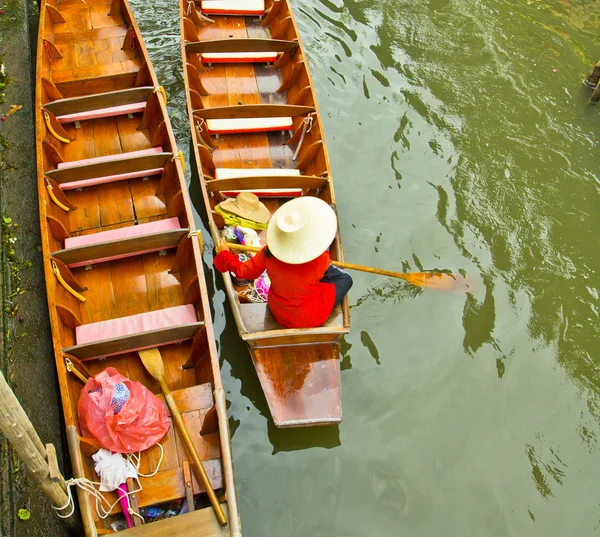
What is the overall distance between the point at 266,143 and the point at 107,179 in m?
2.36

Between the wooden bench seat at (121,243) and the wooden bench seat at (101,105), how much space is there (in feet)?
6.37

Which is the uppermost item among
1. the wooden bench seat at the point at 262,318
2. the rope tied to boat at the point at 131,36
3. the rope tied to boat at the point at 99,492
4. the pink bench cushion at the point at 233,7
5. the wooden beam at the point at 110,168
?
the pink bench cushion at the point at 233,7

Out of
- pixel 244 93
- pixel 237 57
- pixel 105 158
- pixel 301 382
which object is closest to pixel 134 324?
pixel 301 382

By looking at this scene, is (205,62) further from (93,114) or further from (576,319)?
(576,319)

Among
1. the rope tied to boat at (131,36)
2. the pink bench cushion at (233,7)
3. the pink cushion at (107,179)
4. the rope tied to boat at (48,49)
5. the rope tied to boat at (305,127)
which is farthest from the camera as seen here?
the pink bench cushion at (233,7)

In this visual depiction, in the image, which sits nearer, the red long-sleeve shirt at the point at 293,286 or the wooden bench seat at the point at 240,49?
the red long-sleeve shirt at the point at 293,286

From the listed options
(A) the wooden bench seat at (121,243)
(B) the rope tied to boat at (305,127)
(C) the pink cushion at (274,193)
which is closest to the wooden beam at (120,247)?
(A) the wooden bench seat at (121,243)

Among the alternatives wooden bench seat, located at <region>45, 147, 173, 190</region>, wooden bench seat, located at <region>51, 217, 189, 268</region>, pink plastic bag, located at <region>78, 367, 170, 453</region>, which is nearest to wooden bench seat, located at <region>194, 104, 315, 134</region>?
wooden bench seat, located at <region>45, 147, 173, 190</region>

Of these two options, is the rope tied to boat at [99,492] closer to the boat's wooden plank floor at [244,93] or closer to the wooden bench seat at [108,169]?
the wooden bench seat at [108,169]

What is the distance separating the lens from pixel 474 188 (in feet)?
27.1

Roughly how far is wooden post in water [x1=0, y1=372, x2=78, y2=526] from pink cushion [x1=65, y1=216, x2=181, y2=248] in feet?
9.01

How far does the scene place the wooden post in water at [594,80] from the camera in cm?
→ 934

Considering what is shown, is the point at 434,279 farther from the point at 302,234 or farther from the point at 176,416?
the point at 176,416

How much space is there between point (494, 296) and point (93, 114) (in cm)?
588
